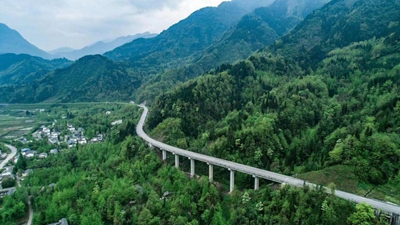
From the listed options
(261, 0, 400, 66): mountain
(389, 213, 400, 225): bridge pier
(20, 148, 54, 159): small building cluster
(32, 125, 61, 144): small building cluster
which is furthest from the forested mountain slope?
(32, 125, 61, 144): small building cluster

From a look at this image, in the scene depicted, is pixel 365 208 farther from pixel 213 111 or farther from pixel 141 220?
pixel 213 111

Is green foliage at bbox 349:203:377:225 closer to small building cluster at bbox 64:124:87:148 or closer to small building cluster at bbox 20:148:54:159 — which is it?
small building cluster at bbox 64:124:87:148

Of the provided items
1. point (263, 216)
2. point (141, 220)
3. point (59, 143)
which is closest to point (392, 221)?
point (263, 216)

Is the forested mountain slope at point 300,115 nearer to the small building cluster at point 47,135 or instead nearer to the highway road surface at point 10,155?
the small building cluster at point 47,135

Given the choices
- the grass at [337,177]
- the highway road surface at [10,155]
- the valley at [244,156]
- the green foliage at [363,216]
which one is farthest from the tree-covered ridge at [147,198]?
the highway road surface at [10,155]

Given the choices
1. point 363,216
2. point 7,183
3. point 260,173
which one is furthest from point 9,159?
point 363,216

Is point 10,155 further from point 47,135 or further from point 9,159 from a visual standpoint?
point 47,135
